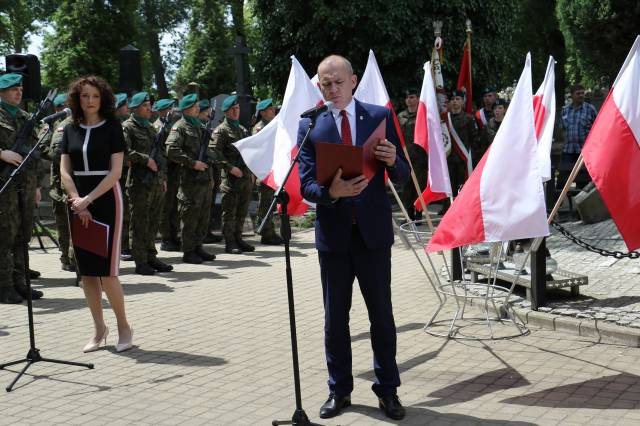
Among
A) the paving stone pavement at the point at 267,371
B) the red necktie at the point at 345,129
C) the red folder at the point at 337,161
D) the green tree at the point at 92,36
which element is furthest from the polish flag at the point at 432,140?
the green tree at the point at 92,36

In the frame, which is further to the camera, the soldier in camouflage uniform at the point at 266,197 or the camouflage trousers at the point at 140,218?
the soldier in camouflage uniform at the point at 266,197

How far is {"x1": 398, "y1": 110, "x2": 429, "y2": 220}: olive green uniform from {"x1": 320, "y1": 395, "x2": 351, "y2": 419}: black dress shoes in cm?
1027

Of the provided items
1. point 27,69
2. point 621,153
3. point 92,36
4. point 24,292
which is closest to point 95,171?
point 24,292

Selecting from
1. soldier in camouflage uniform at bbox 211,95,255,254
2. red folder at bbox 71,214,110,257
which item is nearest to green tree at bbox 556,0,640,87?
soldier in camouflage uniform at bbox 211,95,255,254

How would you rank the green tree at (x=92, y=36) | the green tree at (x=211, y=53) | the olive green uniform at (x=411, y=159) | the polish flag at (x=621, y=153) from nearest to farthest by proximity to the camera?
the polish flag at (x=621, y=153)
the olive green uniform at (x=411, y=159)
the green tree at (x=92, y=36)
the green tree at (x=211, y=53)

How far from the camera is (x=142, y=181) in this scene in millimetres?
11188

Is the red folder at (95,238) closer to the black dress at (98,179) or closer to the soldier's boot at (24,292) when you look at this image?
the black dress at (98,179)

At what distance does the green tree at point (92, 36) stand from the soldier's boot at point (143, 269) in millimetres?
28041

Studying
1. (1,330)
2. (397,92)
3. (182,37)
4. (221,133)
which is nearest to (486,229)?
(1,330)

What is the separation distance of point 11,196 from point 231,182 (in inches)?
176

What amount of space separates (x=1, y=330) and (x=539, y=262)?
475cm

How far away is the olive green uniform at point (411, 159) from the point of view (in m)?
15.8

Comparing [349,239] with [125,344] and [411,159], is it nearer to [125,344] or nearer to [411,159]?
[125,344]

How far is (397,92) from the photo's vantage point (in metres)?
21.7
